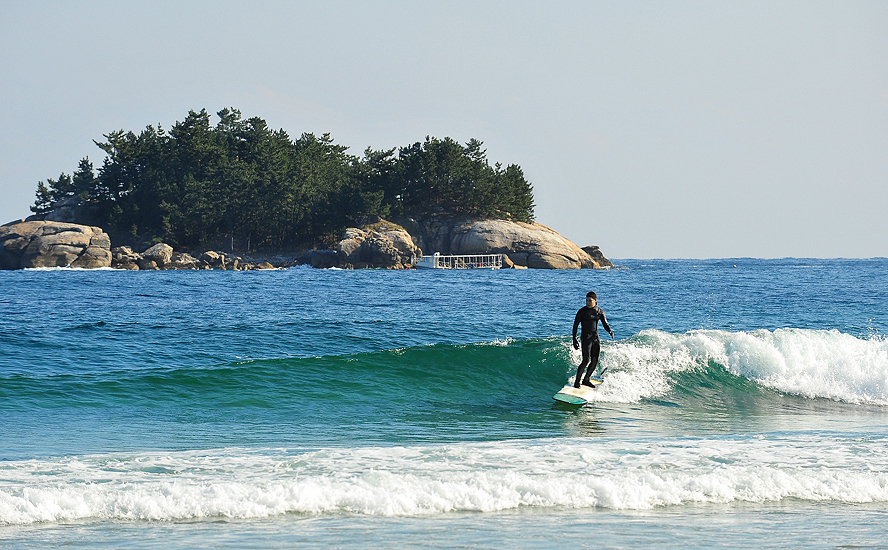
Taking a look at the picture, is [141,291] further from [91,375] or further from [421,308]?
[91,375]

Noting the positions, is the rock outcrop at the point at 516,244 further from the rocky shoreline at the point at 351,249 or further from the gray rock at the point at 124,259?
the gray rock at the point at 124,259

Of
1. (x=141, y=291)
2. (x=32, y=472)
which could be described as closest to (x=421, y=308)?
(x=141, y=291)

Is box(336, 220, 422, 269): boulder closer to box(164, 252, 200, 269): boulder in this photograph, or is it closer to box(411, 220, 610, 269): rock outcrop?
box(411, 220, 610, 269): rock outcrop

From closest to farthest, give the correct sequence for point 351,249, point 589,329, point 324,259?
point 589,329, point 351,249, point 324,259

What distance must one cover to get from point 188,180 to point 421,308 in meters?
69.6

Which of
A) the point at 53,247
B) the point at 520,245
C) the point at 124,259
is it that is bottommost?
the point at 124,259

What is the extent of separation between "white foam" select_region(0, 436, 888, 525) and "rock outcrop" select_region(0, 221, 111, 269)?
75.2m

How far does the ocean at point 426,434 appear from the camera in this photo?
22.0 feet

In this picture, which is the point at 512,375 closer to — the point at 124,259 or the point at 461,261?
the point at 461,261

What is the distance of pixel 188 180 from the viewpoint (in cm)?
8956

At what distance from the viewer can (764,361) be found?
17.1 metres

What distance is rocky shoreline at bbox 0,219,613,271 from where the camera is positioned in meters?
76.3

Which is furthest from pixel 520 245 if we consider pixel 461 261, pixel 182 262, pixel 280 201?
pixel 182 262

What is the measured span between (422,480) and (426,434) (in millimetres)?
3242
